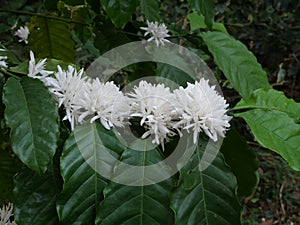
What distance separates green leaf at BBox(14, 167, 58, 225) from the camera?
723 mm

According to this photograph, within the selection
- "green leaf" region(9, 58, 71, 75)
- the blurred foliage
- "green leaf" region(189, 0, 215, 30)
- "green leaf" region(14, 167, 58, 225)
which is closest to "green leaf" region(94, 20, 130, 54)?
"green leaf" region(189, 0, 215, 30)

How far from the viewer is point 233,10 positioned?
380 centimetres

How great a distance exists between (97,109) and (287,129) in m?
0.34

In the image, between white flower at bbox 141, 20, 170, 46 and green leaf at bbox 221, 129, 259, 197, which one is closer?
green leaf at bbox 221, 129, 259, 197

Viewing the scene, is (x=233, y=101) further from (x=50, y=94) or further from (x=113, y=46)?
(x=50, y=94)

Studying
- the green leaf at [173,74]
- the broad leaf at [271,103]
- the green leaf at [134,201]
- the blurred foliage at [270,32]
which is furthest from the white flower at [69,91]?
the blurred foliage at [270,32]

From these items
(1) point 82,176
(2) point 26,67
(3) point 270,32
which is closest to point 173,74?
(2) point 26,67

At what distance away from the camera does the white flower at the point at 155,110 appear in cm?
73

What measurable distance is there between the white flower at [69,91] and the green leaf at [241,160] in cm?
27

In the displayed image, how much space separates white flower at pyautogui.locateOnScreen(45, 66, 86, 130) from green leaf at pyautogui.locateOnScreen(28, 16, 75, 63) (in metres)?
0.86

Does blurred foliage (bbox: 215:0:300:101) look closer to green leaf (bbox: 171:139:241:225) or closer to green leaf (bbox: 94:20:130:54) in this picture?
green leaf (bbox: 94:20:130:54)

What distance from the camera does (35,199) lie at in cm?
73

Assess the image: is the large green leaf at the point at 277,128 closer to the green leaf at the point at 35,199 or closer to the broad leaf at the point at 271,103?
the broad leaf at the point at 271,103

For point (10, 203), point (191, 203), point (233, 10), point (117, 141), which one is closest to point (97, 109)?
point (117, 141)
